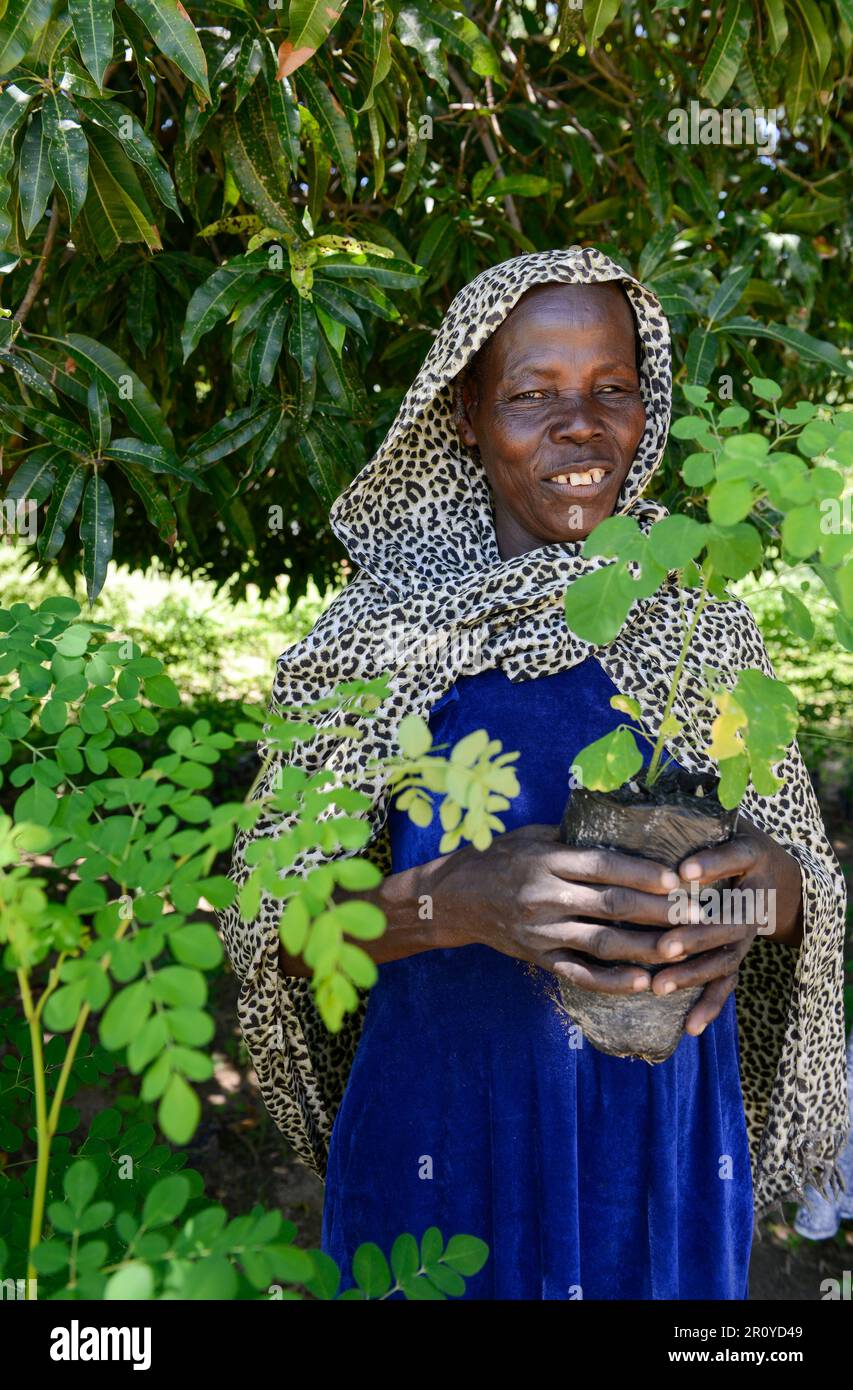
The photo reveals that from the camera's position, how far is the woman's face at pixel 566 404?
70.2 inches

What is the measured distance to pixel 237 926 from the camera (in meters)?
1.85

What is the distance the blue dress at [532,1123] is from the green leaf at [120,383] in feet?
3.24

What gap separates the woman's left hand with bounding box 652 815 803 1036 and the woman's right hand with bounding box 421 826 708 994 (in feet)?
0.04

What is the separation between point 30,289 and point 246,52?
0.62 meters

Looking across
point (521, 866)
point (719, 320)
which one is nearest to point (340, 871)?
point (521, 866)

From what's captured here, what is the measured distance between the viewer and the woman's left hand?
4.58 ft

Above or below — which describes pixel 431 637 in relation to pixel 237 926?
above

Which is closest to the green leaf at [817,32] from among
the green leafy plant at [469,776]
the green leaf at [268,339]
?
the green leaf at [268,339]

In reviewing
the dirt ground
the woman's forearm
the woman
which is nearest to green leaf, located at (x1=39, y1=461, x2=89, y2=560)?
the woman

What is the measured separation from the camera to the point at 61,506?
93.9 inches

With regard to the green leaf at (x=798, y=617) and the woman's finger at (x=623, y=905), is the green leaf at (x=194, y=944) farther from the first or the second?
the green leaf at (x=798, y=617)

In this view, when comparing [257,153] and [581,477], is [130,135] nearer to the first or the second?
[257,153]

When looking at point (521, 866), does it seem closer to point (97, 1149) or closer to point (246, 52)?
point (97, 1149)

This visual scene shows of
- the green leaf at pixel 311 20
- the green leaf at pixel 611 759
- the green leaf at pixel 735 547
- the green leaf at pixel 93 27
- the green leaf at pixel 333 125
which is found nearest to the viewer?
the green leaf at pixel 735 547
